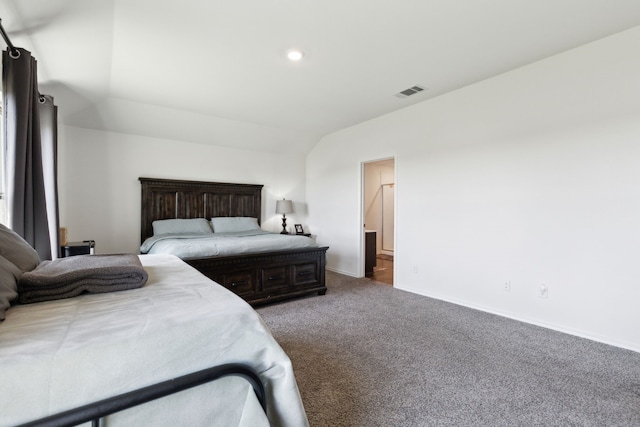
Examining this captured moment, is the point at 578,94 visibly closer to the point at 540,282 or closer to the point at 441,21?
the point at 441,21

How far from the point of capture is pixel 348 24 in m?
2.24

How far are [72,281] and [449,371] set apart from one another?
88.2 inches

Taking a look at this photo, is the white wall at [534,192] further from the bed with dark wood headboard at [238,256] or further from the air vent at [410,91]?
the bed with dark wood headboard at [238,256]

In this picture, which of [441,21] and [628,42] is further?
[628,42]

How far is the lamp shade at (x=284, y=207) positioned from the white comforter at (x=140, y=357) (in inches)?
165

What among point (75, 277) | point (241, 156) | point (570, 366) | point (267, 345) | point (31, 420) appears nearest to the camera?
point (31, 420)

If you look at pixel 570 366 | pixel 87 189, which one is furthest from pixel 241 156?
pixel 570 366

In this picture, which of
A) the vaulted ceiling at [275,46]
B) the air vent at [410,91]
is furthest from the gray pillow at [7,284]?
the air vent at [410,91]

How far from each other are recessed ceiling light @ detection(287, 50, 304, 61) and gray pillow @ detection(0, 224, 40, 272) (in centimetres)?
231

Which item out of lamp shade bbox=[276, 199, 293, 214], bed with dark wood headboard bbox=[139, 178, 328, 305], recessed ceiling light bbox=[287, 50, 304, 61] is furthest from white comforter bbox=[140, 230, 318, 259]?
recessed ceiling light bbox=[287, 50, 304, 61]

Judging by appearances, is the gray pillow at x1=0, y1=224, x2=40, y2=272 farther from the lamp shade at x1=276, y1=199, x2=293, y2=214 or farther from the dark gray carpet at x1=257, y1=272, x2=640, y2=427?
the lamp shade at x1=276, y1=199, x2=293, y2=214

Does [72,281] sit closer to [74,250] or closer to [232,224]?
[74,250]

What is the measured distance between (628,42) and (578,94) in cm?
45

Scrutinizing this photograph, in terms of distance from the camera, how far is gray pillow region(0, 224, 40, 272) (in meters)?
1.33
